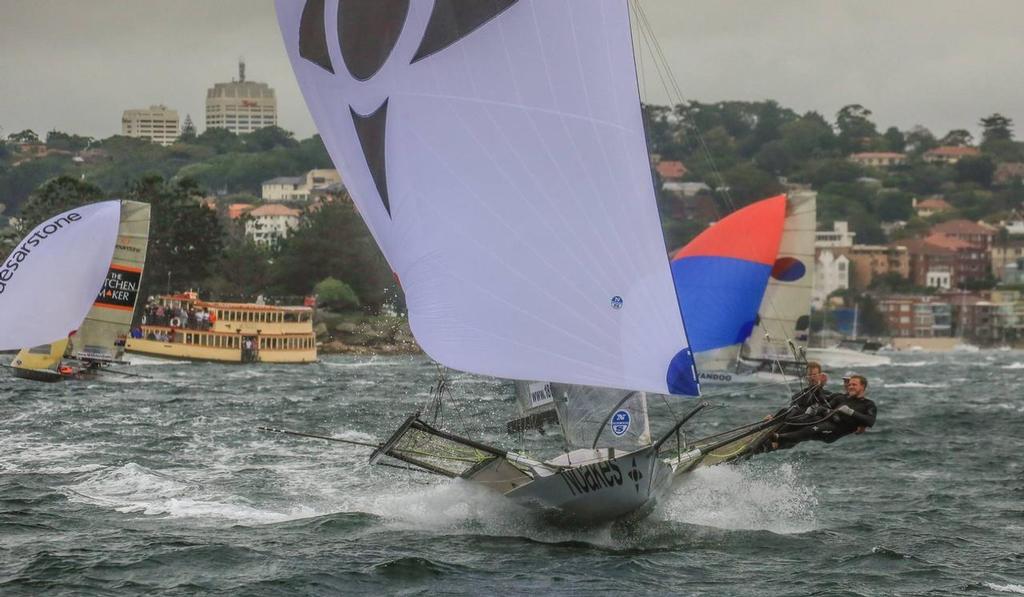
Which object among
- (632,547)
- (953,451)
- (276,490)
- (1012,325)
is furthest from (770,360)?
(1012,325)

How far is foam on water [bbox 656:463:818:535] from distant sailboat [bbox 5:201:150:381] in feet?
90.5

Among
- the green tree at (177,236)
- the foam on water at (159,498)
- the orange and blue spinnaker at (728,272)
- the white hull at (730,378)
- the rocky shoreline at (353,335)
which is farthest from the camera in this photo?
the green tree at (177,236)

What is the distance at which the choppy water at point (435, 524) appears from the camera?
17188 millimetres

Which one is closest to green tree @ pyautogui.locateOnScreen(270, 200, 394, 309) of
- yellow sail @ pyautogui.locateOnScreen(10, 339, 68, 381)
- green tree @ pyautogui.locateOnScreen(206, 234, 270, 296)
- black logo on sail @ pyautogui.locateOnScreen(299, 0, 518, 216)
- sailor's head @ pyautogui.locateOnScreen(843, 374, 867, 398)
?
green tree @ pyautogui.locateOnScreen(206, 234, 270, 296)

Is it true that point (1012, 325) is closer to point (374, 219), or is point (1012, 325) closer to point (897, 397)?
point (897, 397)

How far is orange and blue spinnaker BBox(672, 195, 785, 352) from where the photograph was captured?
144 ft

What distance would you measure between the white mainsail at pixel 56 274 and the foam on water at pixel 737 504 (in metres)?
24.8

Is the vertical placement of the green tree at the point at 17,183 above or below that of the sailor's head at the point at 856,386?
above

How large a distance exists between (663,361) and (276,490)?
735cm

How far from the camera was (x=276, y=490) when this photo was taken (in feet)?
76.5

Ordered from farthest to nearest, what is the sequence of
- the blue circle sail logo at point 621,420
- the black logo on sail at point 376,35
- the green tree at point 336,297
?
1. the green tree at point 336,297
2. the blue circle sail logo at point 621,420
3. the black logo on sail at point 376,35

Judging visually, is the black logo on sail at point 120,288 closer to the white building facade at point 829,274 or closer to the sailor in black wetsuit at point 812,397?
the sailor in black wetsuit at point 812,397

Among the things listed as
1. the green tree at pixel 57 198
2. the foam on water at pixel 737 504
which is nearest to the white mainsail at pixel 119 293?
the foam on water at pixel 737 504

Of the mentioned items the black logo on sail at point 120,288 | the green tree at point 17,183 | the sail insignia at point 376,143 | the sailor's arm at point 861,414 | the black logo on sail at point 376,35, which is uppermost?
the green tree at point 17,183
